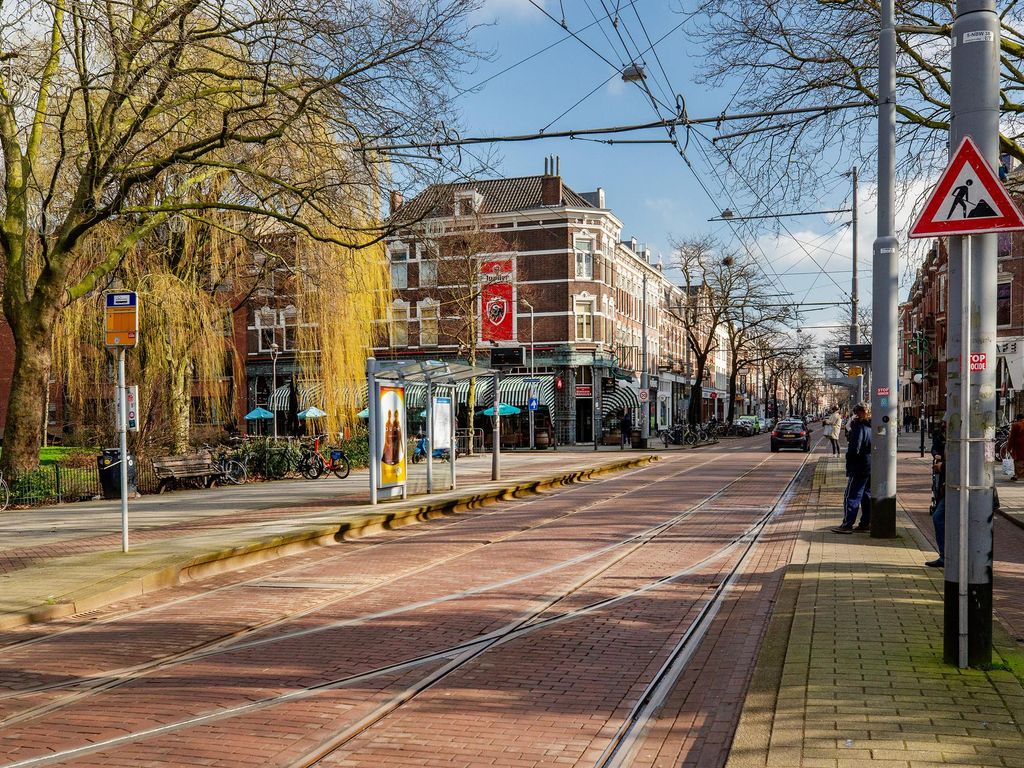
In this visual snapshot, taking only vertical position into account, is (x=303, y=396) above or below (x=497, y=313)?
below

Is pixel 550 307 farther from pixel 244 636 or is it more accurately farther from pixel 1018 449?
pixel 244 636

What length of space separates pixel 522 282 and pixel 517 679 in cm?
4470

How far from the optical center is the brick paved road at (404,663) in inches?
193

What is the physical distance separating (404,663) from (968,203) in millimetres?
4632

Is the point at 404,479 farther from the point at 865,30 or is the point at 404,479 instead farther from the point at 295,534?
the point at 865,30

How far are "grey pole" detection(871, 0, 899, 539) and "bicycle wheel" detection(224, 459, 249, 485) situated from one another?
16.3 meters

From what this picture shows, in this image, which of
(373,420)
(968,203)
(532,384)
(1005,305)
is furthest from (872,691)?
(1005,305)

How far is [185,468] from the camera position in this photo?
22.0 meters

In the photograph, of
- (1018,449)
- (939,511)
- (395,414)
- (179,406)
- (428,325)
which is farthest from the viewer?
(428,325)

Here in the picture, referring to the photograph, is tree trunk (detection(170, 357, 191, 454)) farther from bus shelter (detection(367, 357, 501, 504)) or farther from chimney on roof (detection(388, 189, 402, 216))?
chimney on roof (detection(388, 189, 402, 216))

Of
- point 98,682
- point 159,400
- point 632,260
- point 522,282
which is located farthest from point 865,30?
point 632,260

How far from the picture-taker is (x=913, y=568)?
9.59 metres

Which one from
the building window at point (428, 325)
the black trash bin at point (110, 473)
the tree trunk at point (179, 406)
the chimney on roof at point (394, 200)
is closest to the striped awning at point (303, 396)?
the tree trunk at point (179, 406)

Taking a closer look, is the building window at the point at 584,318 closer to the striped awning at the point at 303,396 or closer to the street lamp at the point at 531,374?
the street lamp at the point at 531,374
